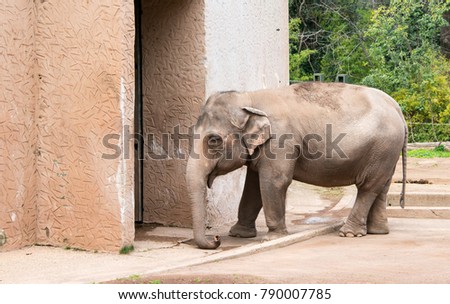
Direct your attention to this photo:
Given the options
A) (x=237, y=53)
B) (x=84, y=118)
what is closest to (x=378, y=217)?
(x=237, y=53)

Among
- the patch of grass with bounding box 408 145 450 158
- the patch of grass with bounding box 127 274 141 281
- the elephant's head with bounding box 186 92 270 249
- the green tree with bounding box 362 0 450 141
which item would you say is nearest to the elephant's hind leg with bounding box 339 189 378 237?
the elephant's head with bounding box 186 92 270 249

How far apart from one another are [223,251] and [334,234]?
1.91m

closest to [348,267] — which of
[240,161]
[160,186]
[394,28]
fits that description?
[240,161]

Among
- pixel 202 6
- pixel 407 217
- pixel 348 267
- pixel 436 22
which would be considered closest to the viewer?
pixel 348 267

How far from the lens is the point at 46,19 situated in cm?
884

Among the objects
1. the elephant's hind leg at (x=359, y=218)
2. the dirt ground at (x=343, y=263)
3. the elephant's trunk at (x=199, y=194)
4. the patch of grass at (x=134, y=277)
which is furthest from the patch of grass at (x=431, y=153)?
the patch of grass at (x=134, y=277)

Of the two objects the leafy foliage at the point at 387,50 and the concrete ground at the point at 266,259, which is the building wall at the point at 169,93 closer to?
the concrete ground at the point at 266,259

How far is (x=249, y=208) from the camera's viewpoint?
964 centimetres

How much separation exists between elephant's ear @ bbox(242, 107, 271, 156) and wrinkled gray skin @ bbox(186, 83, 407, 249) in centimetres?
1

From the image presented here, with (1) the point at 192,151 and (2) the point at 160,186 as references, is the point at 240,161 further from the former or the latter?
(2) the point at 160,186

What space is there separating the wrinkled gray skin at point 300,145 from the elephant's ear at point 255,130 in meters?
0.01

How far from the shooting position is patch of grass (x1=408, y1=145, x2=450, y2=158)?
19661mm

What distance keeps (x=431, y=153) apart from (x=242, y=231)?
37.6ft

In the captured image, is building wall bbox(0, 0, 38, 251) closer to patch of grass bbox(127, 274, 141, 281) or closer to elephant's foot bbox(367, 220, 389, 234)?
patch of grass bbox(127, 274, 141, 281)
